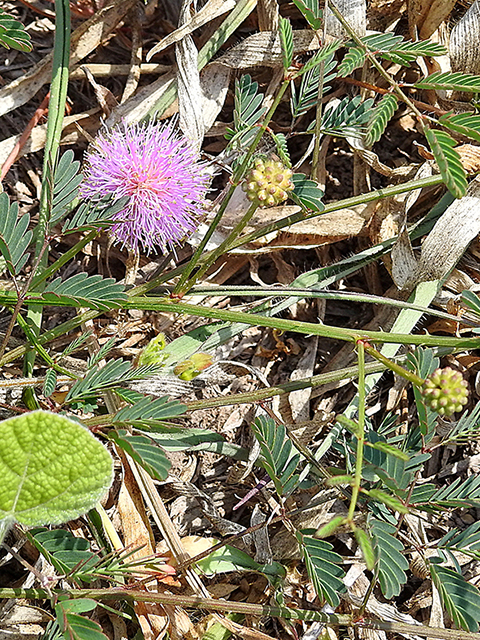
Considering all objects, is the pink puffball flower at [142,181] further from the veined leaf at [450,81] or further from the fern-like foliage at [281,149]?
the veined leaf at [450,81]

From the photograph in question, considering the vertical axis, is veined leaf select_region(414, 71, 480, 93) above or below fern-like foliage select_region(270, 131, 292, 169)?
above

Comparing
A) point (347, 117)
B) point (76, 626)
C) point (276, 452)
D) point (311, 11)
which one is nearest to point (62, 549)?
point (76, 626)

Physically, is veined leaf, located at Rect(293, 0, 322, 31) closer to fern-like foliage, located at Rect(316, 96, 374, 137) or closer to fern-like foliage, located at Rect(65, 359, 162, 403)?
fern-like foliage, located at Rect(316, 96, 374, 137)

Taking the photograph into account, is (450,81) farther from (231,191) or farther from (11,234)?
(11,234)

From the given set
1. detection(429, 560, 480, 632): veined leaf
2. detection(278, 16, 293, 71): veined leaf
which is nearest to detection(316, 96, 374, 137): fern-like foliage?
detection(278, 16, 293, 71): veined leaf

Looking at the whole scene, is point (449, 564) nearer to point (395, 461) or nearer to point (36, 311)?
point (395, 461)

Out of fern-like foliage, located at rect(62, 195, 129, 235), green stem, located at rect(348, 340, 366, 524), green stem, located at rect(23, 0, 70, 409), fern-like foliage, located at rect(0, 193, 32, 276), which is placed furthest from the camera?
green stem, located at rect(23, 0, 70, 409)
